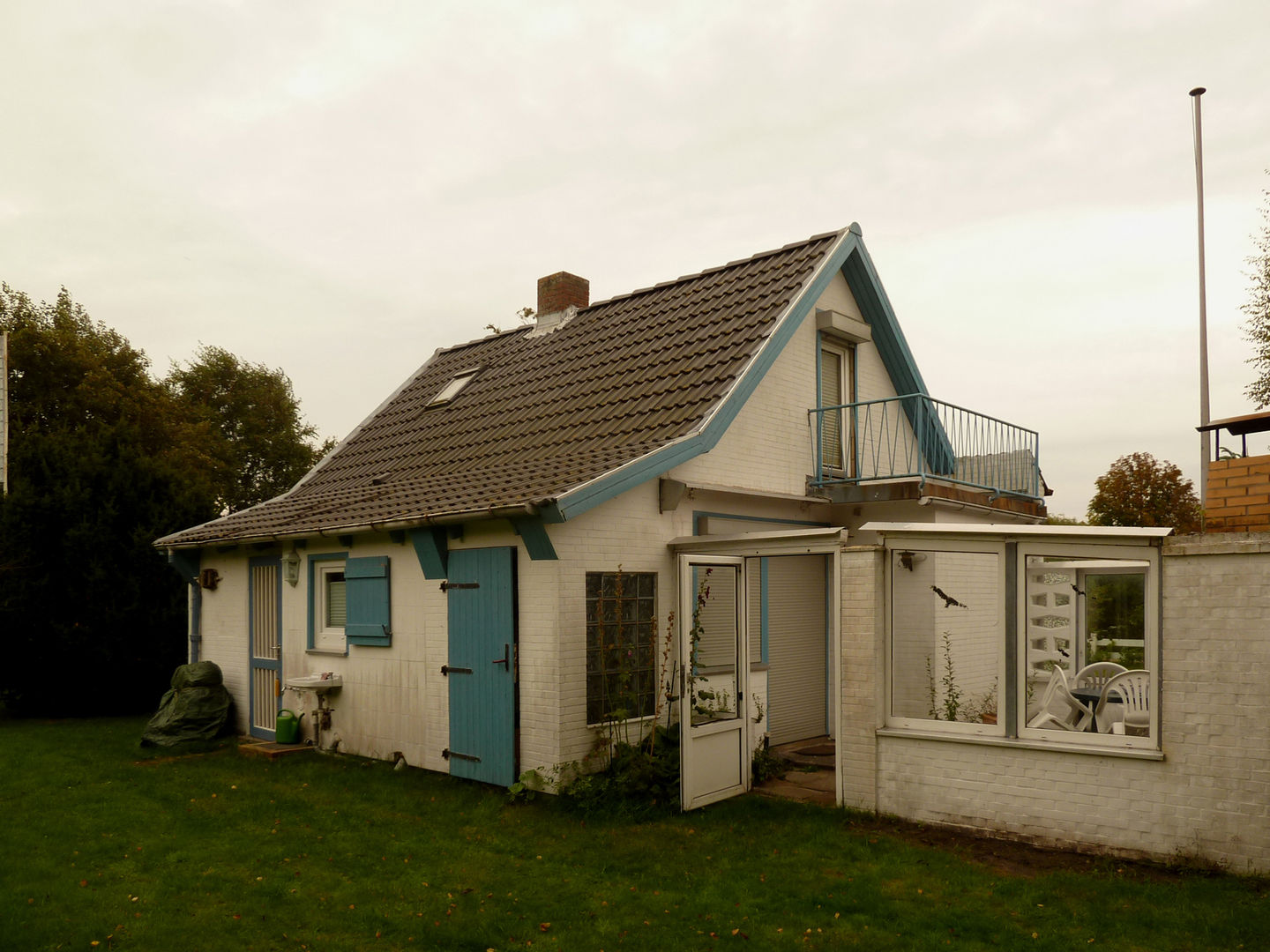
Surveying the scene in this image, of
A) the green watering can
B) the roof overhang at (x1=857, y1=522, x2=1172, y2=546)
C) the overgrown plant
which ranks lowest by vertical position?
the green watering can

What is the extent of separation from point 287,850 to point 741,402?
6.19 m

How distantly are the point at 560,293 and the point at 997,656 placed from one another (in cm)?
1048

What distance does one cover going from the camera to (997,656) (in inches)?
296

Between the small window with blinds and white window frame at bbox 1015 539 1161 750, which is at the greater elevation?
the small window with blinds

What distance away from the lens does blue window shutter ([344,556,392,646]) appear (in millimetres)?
10359

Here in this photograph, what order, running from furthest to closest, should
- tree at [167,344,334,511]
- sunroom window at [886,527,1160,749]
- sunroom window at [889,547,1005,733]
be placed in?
tree at [167,344,334,511], sunroom window at [889,547,1005,733], sunroom window at [886,527,1160,749]

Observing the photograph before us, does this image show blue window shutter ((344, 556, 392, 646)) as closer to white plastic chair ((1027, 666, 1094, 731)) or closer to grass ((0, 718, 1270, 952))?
grass ((0, 718, 1270, 952))

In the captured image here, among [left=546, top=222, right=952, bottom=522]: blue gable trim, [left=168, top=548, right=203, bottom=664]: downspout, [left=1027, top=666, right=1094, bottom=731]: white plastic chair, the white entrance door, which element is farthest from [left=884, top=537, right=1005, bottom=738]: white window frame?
[left=168, top=548, right=203, bottom=664]: downspout

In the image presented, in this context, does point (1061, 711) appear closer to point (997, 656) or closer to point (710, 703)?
point (997, 656)

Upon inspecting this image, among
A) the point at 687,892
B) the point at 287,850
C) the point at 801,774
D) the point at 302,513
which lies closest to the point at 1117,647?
the point at 801,774

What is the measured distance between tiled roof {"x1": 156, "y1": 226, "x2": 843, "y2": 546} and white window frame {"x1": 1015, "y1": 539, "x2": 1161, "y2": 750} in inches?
142

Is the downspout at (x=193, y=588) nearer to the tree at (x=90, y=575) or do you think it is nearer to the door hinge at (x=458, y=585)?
the tree at (x=90, y=575)

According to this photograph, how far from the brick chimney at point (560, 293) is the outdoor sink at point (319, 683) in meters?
7.30

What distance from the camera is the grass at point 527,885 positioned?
5.54 meters
